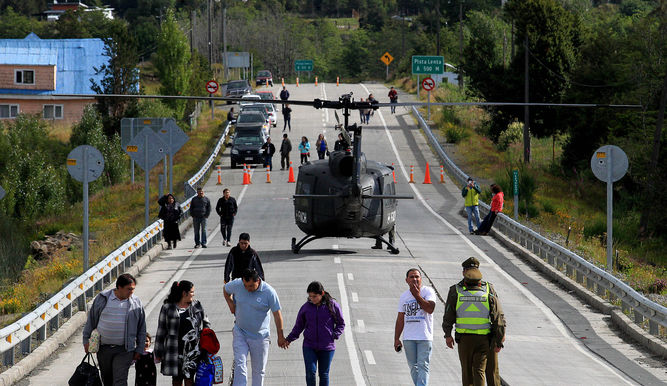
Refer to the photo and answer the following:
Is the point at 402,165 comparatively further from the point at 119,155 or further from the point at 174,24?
the point at 174,24

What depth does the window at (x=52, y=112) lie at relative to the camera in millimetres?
88812

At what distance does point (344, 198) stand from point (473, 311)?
44.4 feet

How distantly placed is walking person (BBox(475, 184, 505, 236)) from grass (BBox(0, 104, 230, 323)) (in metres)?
10.8

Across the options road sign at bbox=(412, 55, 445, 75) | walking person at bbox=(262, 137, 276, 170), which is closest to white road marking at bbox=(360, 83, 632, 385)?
walking person at bbox=(262, 137, 276, 170)

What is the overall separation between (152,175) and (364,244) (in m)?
25.6

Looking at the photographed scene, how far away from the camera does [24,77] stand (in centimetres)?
9069

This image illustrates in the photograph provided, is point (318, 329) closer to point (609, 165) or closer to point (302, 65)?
point (609, 165)

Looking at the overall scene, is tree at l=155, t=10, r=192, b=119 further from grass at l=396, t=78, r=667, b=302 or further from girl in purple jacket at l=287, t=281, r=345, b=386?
girl in purple jacket at l=287, t=281, r=345, b=386

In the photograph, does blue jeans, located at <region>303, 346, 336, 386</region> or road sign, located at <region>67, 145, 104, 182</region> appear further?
road sign, located at <region>67, 145, 104, 182</region>

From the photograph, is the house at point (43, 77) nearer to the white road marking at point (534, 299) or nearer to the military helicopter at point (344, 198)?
the white road marking at point (534, 299)

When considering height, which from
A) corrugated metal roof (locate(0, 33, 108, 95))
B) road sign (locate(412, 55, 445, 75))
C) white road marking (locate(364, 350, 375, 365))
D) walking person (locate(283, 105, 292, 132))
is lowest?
white road marking (locate(364, 350, 375, 365))

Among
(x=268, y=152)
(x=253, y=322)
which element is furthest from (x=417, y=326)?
(x=268, y=152)

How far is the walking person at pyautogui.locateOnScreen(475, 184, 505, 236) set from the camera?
31.0 m

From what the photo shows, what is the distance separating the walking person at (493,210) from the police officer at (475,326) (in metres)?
19.7
